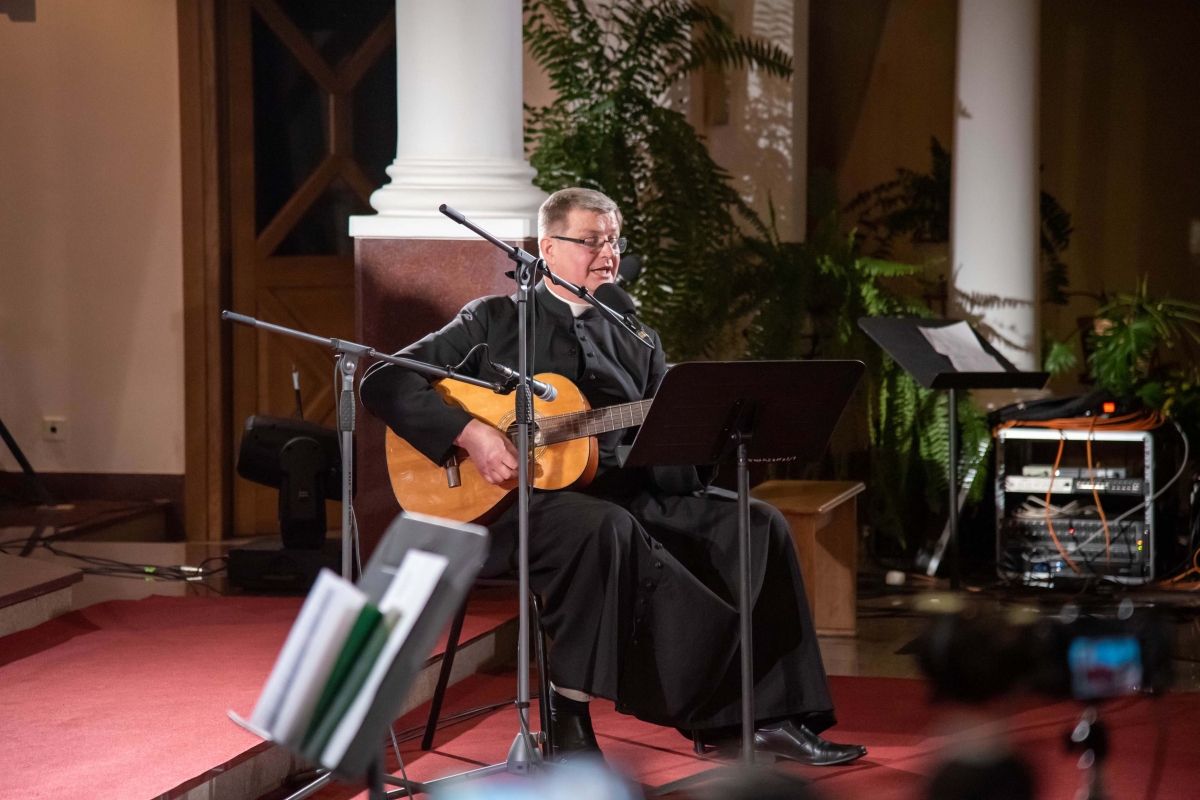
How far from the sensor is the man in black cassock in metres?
3.15

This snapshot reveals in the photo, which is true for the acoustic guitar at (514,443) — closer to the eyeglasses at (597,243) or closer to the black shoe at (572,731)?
the eyeglasses at (597,243)

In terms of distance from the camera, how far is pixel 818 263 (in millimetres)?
5895

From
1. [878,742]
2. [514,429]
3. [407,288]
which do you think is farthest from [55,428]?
[878,742]

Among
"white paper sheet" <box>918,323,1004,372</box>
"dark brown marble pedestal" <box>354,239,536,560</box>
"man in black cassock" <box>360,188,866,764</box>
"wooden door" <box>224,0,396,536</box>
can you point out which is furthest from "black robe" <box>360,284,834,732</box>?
"wooden door" <box>224,0,396,536</box>

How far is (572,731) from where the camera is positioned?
10.4 feet

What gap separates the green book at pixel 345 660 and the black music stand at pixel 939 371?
11.4 feet

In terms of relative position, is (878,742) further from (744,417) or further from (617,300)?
(617,300)

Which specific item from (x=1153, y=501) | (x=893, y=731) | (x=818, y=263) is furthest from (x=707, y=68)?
(x=893, y=731)

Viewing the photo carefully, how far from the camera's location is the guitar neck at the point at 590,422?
3.22 meters

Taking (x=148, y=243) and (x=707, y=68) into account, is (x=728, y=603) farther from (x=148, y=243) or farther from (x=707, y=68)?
(x=148, y=243)

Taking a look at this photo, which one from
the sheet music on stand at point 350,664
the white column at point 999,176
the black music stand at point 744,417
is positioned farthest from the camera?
the white column at point 999,176

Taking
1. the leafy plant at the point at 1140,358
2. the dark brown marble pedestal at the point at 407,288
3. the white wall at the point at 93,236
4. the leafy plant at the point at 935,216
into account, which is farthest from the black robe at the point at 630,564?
the leafy plant at the point at 935,216

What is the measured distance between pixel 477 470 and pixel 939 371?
2065 millimetres

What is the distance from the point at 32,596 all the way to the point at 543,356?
6.17ft
